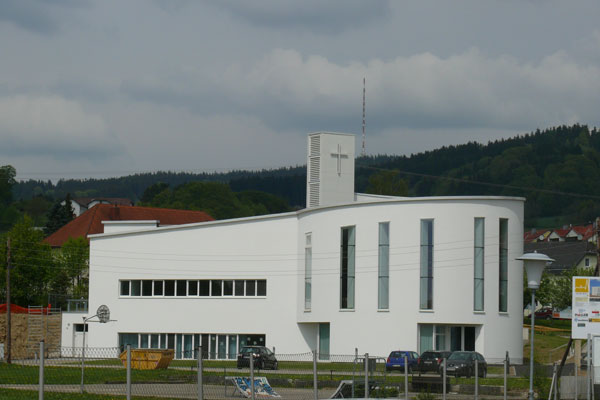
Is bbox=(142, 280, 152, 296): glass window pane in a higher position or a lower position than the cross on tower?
lower

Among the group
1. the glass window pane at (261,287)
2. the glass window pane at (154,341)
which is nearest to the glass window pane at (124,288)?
the glass window pane at (154,341)

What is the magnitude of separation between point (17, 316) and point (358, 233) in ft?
85.6

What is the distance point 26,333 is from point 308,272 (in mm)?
21599

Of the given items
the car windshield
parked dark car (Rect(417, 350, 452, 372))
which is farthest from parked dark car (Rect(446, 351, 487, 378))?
parked dark car (Rect(417, 350, 452, 372))

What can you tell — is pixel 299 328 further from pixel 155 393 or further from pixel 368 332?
pixel 155 393

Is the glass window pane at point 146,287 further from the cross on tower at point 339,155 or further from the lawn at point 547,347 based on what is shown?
the lawn at point 547,347

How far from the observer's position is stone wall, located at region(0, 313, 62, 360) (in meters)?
65.4

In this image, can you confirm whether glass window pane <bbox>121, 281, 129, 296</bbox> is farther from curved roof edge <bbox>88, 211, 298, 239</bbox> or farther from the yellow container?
the yellow container

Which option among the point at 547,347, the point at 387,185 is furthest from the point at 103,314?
the point at 387,185

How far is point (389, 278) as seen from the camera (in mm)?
53969

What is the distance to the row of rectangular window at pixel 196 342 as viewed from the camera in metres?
60.5

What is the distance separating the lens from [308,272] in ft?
191

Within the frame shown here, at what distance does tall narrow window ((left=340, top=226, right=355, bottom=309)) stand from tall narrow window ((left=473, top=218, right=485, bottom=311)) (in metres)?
6.97

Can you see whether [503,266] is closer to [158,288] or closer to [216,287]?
[216,287]
